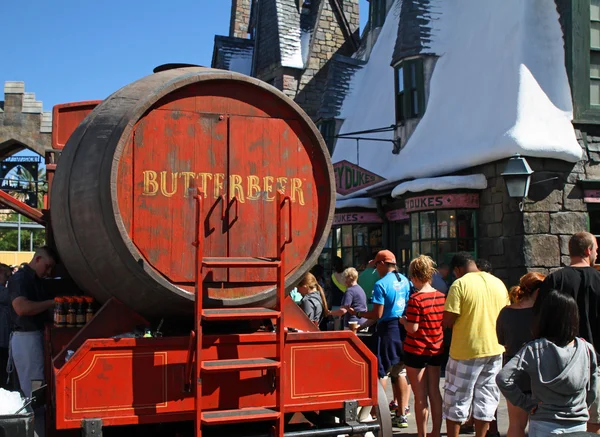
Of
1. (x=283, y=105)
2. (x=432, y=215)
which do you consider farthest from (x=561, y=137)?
(x=283, y=105)

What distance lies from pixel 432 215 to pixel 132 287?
8821mm

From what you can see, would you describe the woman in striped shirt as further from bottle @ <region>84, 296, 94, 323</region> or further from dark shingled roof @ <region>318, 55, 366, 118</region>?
dark shingled roof @ <region>318, 55, 366, 118</region>

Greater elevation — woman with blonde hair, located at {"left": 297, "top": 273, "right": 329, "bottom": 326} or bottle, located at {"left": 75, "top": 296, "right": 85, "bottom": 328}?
bottle, located at {"left": 75, "top": 296, "right": 85, "bottom": 328}

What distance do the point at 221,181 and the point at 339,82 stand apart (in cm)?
1432

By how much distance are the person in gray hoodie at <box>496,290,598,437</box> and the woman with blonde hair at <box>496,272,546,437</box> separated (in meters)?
1.65

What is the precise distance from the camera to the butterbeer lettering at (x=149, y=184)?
4.29 metres

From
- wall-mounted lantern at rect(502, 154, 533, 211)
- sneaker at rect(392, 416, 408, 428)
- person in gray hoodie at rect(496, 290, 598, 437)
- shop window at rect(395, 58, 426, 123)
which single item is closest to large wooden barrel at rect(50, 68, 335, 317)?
person in gray hoodie at rect(496, 290, 598, 437)

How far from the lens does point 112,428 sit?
14.7ft

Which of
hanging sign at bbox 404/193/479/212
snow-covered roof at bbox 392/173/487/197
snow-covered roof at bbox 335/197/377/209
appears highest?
snow-covered roof at bbox 392/173/487/197

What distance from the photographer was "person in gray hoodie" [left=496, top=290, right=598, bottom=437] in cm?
383

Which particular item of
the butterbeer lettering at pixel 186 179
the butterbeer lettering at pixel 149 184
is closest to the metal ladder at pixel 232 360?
the butterbeer lettering at pixel 186 179

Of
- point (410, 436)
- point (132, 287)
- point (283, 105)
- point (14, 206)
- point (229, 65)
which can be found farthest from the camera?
point (229, 65)

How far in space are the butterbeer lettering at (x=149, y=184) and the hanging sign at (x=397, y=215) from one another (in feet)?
32.7

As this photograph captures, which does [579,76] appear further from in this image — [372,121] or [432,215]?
[372,121]
